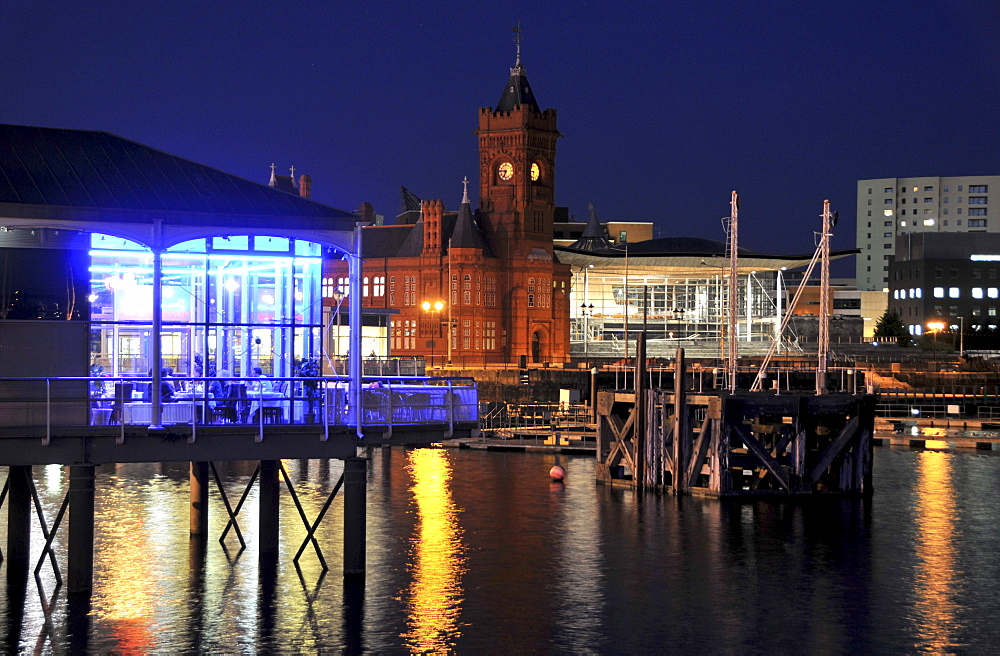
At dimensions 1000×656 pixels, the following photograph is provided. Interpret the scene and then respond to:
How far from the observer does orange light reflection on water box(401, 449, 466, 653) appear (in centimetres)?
3020

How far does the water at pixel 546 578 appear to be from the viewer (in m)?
30.1

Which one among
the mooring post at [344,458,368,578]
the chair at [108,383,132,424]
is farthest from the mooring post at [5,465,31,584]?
the mooring post at [344,458,368,578]

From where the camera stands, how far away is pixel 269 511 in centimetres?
3475

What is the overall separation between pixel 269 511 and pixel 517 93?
282ft

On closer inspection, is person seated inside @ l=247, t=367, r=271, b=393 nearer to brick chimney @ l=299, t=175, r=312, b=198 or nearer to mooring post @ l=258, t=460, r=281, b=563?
mooring post @ l=258, t=460, r=281, b=563

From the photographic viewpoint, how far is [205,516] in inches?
1563

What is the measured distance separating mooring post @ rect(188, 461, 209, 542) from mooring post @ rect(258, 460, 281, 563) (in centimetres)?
262

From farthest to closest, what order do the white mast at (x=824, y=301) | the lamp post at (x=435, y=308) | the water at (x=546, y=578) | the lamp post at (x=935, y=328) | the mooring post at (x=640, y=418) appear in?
the lamp post at (x=935, y=328)
the lamp post at (x=435, y=308)
the white mast at (x=824, y=301)
the mooring post at (x=640, y=418)
the water at (x=546, y=578)

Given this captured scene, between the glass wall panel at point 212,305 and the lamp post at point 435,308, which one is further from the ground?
the lamp post at point 435,308

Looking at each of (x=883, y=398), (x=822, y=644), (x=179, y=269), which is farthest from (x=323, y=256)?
(x=883, y=398)

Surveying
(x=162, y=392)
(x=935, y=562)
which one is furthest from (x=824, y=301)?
(x=162, y=392)

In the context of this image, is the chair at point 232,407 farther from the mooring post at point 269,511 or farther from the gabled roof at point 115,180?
the mooring post at point 269,511

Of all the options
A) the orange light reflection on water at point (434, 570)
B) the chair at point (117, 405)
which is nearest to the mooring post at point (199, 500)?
the orange light reflection on water at point (434, 570)

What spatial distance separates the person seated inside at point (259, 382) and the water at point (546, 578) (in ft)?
17.2
